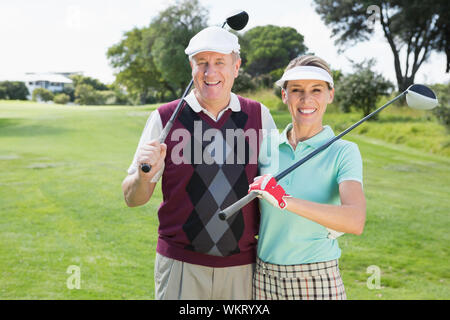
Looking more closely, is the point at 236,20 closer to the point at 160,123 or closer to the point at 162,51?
the point at 160,123

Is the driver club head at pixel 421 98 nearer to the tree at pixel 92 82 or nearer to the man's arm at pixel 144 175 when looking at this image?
the man's arm at pixel 144 175

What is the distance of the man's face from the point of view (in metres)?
2.18

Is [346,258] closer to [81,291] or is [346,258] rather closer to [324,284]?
[81,291]

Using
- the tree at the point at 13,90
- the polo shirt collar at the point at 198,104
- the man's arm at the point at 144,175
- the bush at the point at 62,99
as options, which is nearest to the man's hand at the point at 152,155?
the man's arm at the point at 144,175

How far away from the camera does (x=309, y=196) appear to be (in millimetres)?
1896

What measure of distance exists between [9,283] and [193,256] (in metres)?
3.55

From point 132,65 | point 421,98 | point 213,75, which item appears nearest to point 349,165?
A: point 421,98

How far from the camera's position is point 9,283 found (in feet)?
16.1

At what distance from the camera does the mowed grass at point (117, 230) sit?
4993 mm

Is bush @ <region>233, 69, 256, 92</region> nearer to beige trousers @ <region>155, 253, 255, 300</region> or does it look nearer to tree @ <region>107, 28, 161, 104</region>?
tree @ <region>107, 28, 161, 104</region>

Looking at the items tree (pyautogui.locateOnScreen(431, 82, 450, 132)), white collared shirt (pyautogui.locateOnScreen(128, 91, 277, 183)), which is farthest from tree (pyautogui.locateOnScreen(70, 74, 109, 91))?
white collared shirt (pyautogui.locateOnScreen(128, 91, 277, 183))

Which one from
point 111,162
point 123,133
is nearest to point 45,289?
point 111,162

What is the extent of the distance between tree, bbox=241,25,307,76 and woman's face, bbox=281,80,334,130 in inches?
1645

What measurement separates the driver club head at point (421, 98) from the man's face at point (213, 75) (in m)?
0.80
